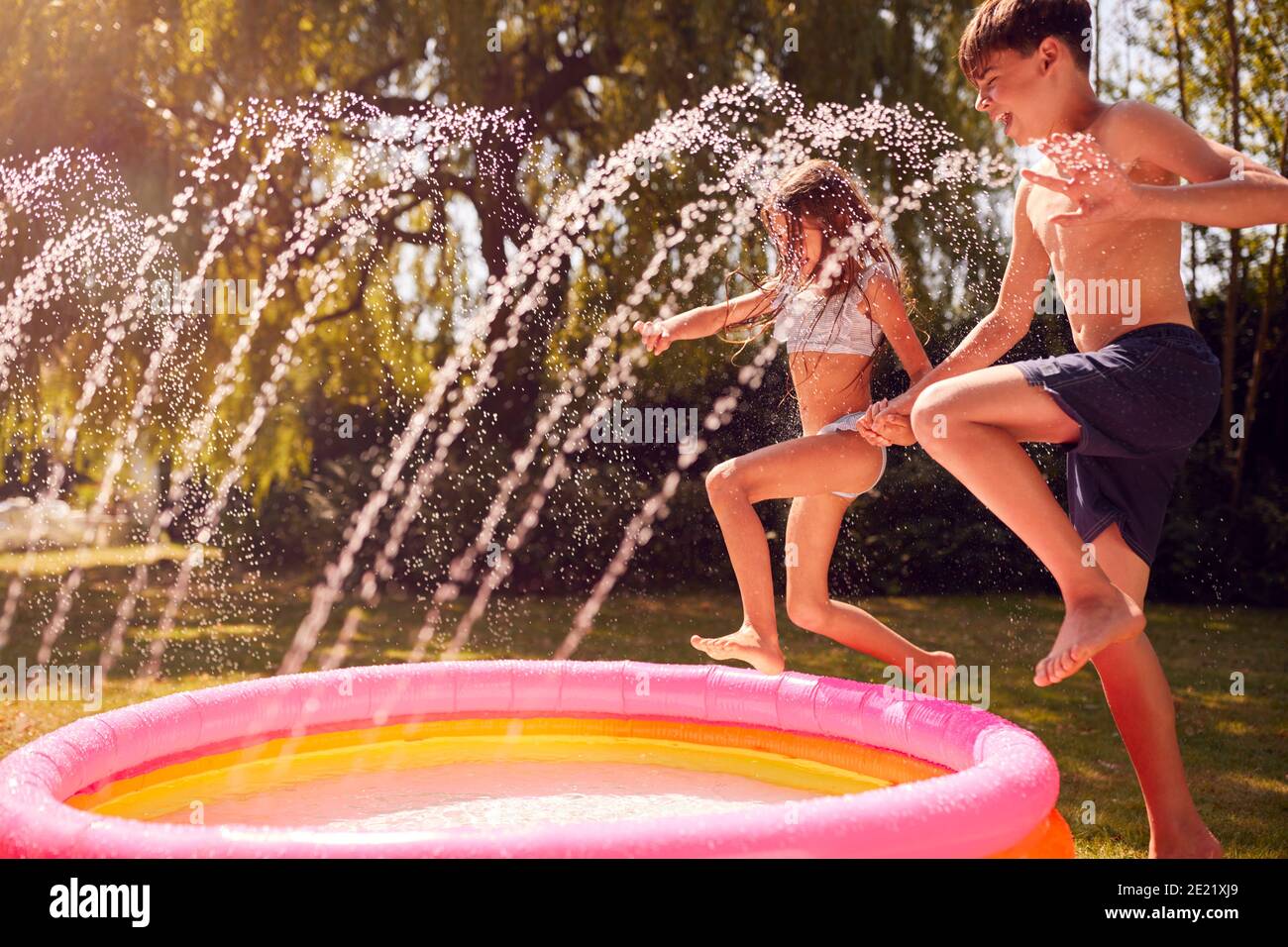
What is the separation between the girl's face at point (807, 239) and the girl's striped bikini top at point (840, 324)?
85 mm

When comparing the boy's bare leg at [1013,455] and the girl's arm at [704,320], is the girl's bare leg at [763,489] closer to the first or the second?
the girl's arm at [704,320]

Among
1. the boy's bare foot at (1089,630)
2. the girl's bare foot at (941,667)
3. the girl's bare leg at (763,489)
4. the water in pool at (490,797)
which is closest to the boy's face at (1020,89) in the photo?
the girl's bare leg at (763,489)

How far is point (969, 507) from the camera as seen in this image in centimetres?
913

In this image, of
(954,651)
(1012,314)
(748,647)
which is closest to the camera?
(1012,314)

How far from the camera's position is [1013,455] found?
274cm

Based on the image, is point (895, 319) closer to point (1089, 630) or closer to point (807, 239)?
point (807, 239)

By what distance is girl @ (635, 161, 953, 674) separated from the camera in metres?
3.45

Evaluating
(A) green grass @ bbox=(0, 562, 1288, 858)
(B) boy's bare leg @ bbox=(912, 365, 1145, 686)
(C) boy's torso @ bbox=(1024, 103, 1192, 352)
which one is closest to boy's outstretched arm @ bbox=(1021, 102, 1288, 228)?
(C) boy's torso @ bbox=(1024, 103, 1192, 352)

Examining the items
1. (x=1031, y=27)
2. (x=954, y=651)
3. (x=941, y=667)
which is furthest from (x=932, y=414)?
(x=954, y=651)

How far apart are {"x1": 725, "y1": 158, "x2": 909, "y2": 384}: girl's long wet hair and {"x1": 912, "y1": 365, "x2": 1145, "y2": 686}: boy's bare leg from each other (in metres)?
0.89

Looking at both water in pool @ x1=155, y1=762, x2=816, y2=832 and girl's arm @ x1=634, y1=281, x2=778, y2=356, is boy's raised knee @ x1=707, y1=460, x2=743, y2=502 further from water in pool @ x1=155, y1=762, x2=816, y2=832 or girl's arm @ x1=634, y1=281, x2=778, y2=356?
water in pool @ x1=155, y1=762, x2=816, y2=832

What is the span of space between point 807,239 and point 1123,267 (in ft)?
3.45
